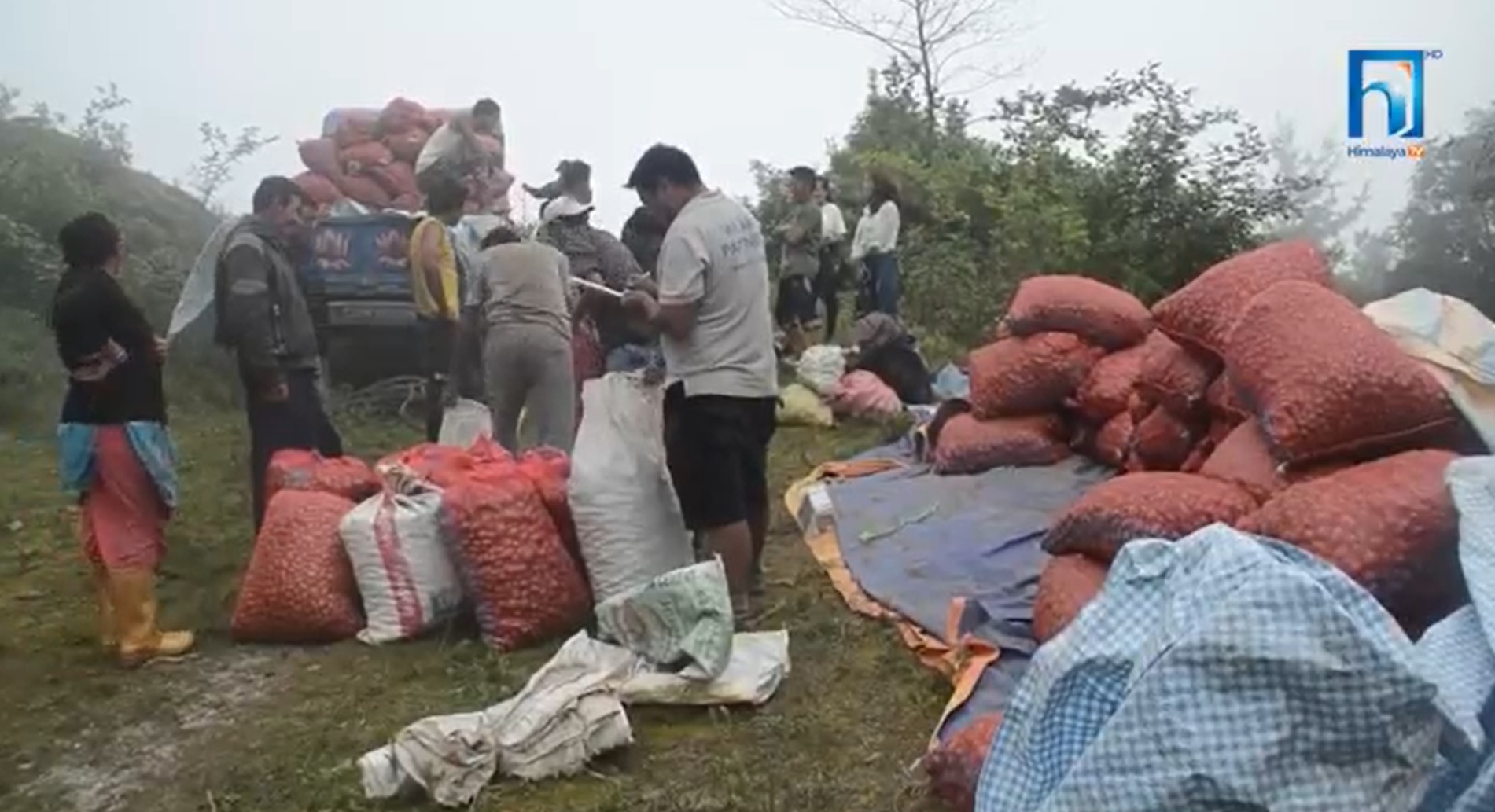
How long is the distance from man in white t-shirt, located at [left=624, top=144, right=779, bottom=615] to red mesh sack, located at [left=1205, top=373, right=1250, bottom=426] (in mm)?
1212

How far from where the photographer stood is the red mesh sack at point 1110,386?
4895mm

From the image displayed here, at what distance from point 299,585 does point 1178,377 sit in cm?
256

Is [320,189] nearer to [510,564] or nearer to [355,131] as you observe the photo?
[355,131]

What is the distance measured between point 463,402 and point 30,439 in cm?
388

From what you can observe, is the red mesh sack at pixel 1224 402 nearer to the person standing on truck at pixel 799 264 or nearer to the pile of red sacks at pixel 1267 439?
the pile of red sacks at pixel 1267 439

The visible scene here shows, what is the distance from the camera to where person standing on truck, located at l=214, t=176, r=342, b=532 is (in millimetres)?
4387

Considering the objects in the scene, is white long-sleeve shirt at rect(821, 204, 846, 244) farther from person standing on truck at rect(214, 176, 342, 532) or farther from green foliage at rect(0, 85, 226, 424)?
person standing on truck at rect(214, 176, 342, 532)

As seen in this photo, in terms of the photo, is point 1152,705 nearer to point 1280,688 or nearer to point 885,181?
point 1280,688

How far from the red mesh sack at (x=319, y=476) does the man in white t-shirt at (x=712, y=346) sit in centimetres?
109

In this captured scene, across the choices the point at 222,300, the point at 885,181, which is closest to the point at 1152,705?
the point at 222,300

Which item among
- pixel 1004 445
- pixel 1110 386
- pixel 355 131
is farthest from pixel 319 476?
pixel 355 131

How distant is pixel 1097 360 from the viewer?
5.19 metres

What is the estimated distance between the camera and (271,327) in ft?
14.5

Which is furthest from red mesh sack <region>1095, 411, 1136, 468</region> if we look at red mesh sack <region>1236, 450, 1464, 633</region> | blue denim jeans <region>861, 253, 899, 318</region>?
blue denim jeans <region>861, 253, 899, 318</region>
